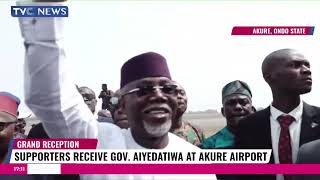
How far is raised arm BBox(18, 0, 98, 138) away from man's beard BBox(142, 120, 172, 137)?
1.05 feet

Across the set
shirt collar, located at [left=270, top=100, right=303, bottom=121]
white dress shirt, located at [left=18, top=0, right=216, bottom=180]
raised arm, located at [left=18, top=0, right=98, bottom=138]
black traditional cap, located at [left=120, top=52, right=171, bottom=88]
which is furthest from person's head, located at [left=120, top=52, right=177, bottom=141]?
shirt collar, located at [left=270, top=100, right=303, bottom=121]

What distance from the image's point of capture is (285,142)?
2826mm

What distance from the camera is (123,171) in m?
2.76

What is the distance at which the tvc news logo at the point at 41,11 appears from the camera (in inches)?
92.9

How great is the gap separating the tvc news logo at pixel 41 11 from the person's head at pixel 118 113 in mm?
458

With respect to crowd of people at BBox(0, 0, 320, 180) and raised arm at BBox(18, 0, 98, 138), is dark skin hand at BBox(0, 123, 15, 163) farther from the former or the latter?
raised arm at BBox(18, 0, 98, 138)

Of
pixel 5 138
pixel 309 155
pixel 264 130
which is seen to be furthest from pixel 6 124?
pixel 309 155

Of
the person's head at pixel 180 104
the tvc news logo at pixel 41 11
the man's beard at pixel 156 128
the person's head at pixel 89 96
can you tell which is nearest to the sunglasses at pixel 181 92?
the person's head at pixel 180 104

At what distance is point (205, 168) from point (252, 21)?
771 mm

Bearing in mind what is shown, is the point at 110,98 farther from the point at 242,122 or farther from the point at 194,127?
the point at 242,122

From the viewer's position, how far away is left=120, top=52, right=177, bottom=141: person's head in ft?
8.82

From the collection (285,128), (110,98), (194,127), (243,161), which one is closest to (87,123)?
(110,98)

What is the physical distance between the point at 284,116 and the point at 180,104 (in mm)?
561

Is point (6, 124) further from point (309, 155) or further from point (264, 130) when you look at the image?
point (309, 155)
